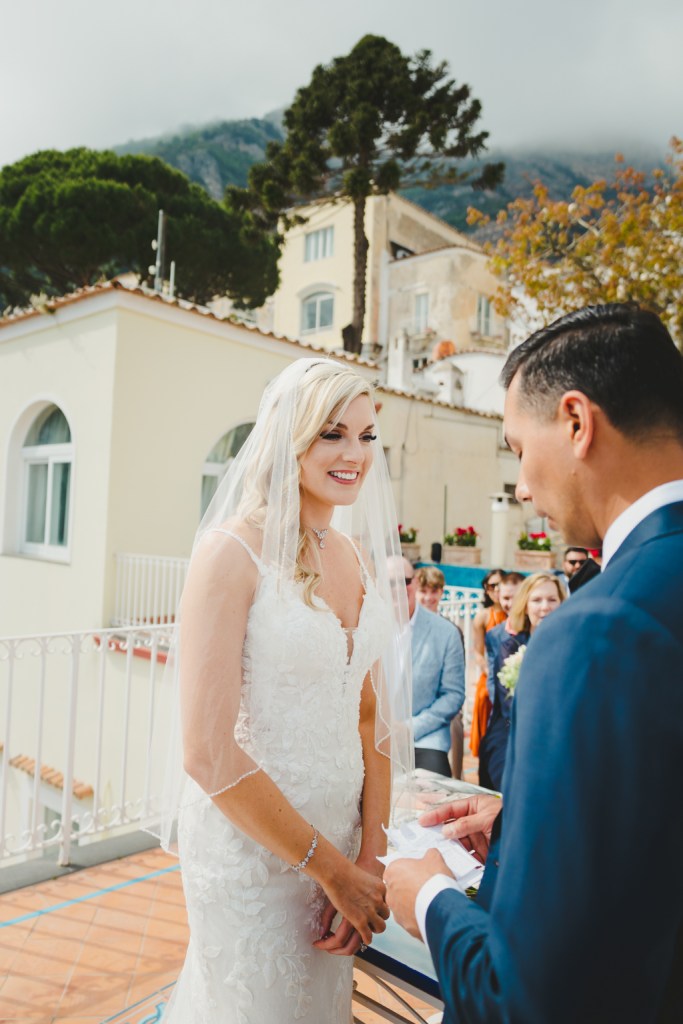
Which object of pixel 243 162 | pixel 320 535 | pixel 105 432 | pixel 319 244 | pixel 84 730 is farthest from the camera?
pixel 243 162

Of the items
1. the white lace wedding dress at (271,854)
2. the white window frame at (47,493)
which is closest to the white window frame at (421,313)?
the white window frame at (47,493)

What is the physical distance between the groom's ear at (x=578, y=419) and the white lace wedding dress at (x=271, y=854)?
2.94ft

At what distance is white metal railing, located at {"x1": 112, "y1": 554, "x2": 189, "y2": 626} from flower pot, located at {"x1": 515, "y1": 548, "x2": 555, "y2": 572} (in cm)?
644

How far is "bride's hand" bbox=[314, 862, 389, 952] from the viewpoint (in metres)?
1.59

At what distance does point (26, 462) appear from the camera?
11781 millimetres

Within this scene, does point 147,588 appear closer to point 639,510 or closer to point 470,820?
point 470,820

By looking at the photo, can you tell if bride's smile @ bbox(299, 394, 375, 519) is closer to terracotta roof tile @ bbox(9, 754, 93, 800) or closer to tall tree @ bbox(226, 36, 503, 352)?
terracotta roof tile @ bbox(9, 754, 93, 800)

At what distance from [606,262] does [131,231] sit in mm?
18087


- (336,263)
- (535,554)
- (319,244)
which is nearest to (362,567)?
(535,554)

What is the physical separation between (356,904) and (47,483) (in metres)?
11.1

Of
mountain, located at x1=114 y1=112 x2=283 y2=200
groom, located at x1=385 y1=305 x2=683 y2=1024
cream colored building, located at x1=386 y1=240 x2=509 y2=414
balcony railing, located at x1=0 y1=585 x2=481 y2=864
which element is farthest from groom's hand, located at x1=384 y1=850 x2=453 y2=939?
mountain, located at x1=114 y1=112 x2=283 y2=200

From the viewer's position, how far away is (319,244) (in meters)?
28.4

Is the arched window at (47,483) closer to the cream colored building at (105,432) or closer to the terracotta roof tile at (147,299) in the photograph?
the cream colored building at (105,432)

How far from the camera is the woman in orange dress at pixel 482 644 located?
4766 millimetres
